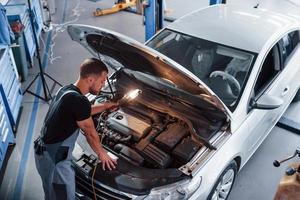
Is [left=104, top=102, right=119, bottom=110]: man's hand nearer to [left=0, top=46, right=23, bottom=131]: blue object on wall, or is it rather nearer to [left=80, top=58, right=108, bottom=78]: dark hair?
[left=80, top=58, right=108, bottom=78]: dark hair

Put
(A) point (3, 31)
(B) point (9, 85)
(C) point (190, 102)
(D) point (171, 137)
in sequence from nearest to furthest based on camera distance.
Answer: (D) point (171, 137) → (C) point (190, 102) → (B) point (9, 85) → (A) point (3, 31)

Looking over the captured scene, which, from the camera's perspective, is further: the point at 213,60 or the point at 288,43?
the point at 288,43

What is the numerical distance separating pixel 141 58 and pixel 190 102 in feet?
2.05

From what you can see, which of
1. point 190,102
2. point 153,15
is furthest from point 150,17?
point 190,102

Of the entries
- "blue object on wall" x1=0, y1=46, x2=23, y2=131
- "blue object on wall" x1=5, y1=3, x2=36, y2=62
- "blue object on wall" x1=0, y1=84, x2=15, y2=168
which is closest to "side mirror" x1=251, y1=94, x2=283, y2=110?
"blue object on wall" x1=0, y1=84, x2=15, y2=168

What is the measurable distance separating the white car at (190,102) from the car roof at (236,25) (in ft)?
0.03

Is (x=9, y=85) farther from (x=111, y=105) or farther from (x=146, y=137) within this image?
(x=146, y=137)

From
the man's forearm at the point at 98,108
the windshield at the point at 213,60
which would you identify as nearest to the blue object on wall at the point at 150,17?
the windshield at the point at 213,60

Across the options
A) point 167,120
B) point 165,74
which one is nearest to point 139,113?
point 167,120

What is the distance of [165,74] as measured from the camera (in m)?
2.48

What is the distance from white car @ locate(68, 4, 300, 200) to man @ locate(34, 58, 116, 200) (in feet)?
0.50

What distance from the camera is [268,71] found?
131 inches

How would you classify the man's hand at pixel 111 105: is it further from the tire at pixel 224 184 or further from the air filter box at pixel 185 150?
the tire at pixel 224 184

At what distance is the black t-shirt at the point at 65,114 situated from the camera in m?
2.18
